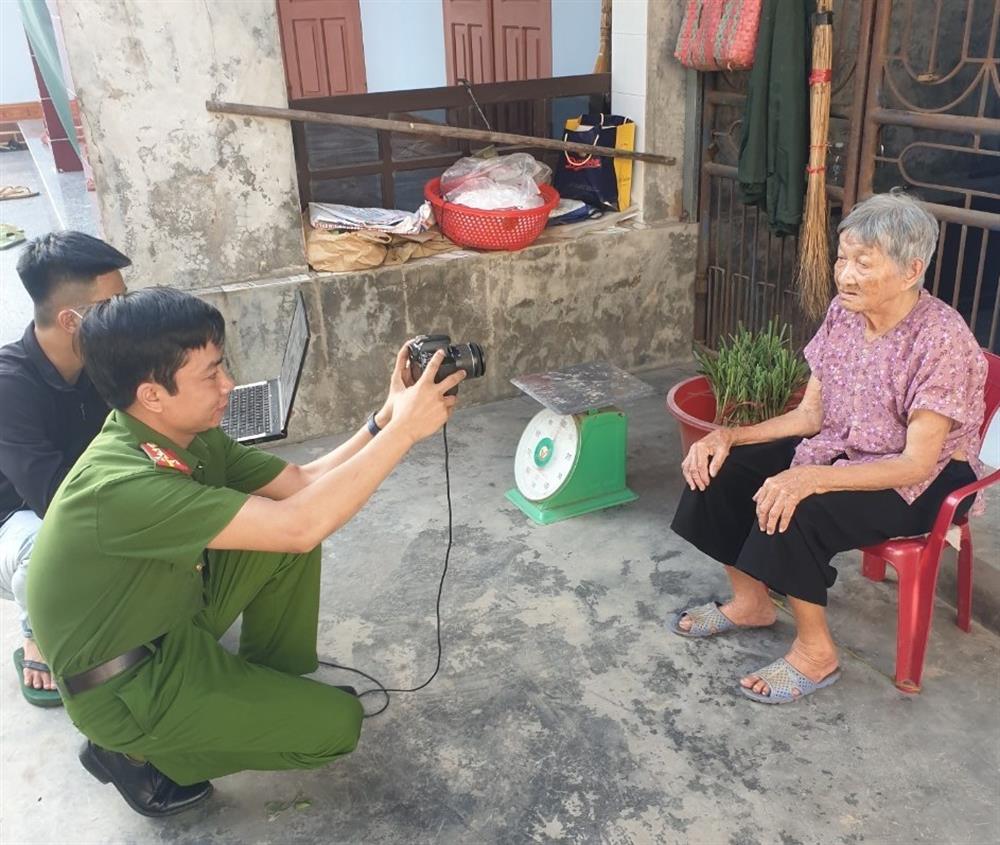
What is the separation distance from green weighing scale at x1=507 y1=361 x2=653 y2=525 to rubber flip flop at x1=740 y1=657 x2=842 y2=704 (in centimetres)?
98

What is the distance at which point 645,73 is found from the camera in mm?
3881

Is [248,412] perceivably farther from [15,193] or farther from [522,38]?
[15,193]

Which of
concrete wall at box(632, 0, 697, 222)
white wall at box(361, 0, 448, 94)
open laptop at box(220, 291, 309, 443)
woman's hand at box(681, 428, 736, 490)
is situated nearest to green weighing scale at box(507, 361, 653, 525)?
woman's hand at box(681, 428, 736, 490)

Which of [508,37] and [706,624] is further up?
[508,37]

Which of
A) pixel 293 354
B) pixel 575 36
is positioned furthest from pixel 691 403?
pixel 575 36

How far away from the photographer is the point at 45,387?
2191 mm

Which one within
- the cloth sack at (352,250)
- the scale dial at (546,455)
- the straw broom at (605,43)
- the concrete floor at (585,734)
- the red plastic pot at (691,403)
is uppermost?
the straw broom at (605,43)

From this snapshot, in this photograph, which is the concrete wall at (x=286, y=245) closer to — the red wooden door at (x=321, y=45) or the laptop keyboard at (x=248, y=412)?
the laptop keyboard at (x=248, y=412)

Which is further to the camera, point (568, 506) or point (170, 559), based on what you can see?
point (568, 506)

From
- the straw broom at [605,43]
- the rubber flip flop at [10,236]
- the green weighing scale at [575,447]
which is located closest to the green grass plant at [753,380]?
the green weighing scale at [575,447]

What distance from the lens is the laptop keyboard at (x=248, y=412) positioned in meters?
2.66

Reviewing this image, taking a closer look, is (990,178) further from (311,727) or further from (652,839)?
(311,727)

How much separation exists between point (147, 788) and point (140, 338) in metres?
0.96

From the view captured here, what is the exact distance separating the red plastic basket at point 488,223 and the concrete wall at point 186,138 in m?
0.59
